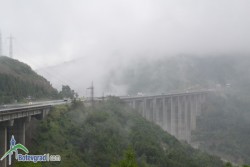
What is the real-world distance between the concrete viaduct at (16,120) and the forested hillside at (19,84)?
3211 cm

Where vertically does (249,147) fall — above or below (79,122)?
below

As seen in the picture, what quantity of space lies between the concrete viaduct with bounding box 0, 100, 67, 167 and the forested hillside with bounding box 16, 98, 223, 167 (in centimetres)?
184

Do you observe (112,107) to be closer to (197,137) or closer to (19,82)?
(19,82)

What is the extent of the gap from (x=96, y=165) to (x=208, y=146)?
98085 millimetres

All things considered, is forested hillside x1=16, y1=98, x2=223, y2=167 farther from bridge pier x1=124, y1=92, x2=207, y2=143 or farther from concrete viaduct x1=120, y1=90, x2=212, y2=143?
bridge pier x1=124, y1=92, x2=207, y2=143

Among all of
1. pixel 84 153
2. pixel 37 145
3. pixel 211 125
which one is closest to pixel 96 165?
pixel 84 153

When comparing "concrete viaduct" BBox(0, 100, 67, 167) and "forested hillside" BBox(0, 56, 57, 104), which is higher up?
"forested hillside" BBox(0, 56, 57, 104)

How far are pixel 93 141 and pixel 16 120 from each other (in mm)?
11885

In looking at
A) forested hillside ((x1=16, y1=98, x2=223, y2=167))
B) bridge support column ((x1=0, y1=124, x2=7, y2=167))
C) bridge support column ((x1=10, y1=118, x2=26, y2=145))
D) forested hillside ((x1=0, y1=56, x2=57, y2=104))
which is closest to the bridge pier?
forested hillside ((x1=0, y1=56, x2=57, y2=104))

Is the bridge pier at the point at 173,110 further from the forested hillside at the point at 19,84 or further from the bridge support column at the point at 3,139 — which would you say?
the bridge support column at the point at 3,139

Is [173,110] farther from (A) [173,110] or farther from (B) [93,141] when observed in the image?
(B) [93,141]

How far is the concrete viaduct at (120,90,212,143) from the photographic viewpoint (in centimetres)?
12056

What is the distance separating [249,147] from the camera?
139750 millimetres

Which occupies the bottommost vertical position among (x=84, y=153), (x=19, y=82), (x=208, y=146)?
(x=208, y=146)
